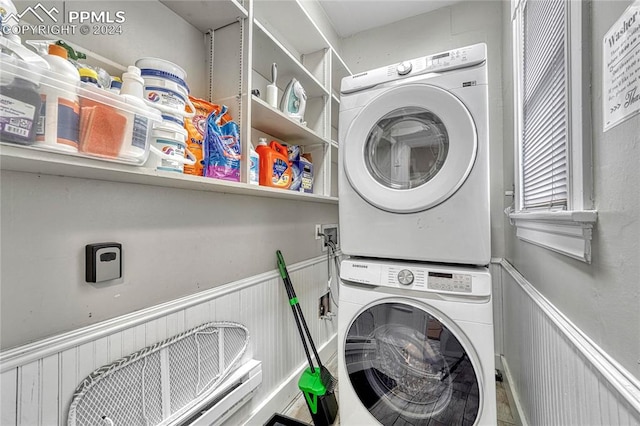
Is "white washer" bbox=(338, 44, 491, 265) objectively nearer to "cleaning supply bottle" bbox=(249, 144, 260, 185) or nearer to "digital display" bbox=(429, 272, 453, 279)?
"digital display" bbox=(429, 272, 453, 279)

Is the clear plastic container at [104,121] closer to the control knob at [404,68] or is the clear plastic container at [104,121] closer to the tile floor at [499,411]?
the control knob at [404,68]

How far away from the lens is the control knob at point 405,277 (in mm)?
1114

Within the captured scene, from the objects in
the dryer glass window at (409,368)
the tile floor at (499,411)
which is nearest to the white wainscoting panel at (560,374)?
the tile floor at (499,411)

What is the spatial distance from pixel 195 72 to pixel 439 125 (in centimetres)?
111

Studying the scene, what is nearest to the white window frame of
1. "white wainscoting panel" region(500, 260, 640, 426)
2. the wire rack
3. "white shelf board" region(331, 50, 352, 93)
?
"white wainscoting panel" region(500, 260, 640, 426)

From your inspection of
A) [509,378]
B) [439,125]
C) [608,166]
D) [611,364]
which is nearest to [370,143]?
[439,125]

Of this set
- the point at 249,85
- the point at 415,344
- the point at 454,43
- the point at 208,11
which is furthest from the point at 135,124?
the point at 454,43

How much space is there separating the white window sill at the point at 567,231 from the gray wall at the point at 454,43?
1066 mm

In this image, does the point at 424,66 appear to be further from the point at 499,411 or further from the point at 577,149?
the point at 499,411

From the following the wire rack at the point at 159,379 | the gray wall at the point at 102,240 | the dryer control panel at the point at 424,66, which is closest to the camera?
the gray wall at the point at 102,240

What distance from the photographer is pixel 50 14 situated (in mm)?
733

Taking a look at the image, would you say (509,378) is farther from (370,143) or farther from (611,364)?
(370,143)

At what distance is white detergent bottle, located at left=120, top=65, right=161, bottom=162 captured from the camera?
2.17 feet

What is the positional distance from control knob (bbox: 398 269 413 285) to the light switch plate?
103cm
